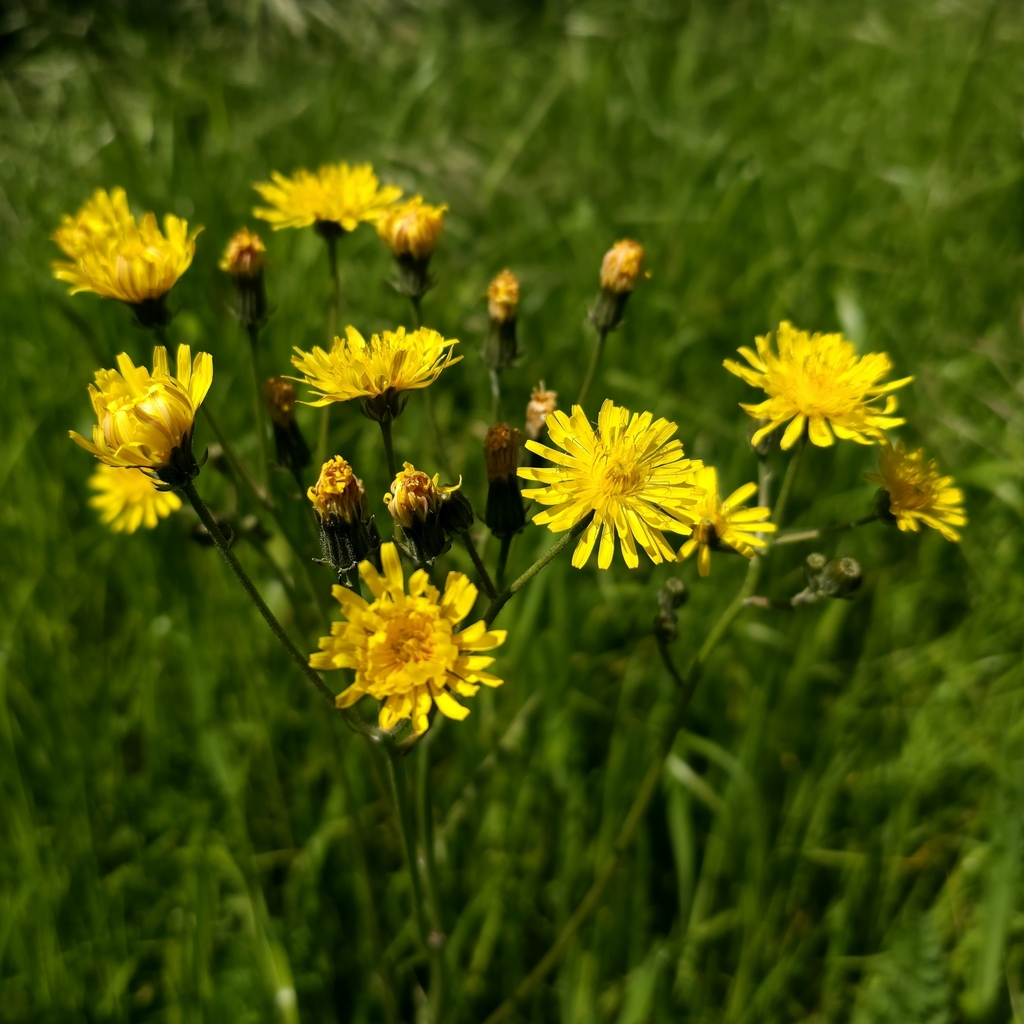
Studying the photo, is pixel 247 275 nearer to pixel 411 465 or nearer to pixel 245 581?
pixel 411 465

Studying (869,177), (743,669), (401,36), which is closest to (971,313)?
(869,177)

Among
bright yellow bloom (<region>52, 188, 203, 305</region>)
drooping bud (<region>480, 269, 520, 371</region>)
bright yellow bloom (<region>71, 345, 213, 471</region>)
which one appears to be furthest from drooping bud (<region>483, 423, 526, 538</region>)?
bright yellow bloom (<region>52, 188, 203, 305</region>)

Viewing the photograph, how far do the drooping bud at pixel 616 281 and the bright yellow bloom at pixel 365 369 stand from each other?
0.60m

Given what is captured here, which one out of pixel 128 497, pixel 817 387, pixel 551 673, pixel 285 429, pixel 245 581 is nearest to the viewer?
pixel 245 581

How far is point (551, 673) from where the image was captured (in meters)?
2.42

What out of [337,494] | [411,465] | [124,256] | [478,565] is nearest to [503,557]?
[478,565]

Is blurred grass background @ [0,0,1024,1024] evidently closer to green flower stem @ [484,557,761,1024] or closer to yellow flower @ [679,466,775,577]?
green flower stem @ [484,557,761,1024]

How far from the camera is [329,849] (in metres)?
2.42

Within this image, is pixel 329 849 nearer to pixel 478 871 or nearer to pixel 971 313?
pixel 478 871

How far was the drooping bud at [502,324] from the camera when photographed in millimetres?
1763

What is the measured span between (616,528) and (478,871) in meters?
1.42

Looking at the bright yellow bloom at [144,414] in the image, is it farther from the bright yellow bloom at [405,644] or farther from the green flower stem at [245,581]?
the bright yellow bloom at [405,644]

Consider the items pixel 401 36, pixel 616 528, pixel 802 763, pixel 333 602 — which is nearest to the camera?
pixel 616 528

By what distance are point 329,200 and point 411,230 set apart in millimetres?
255
